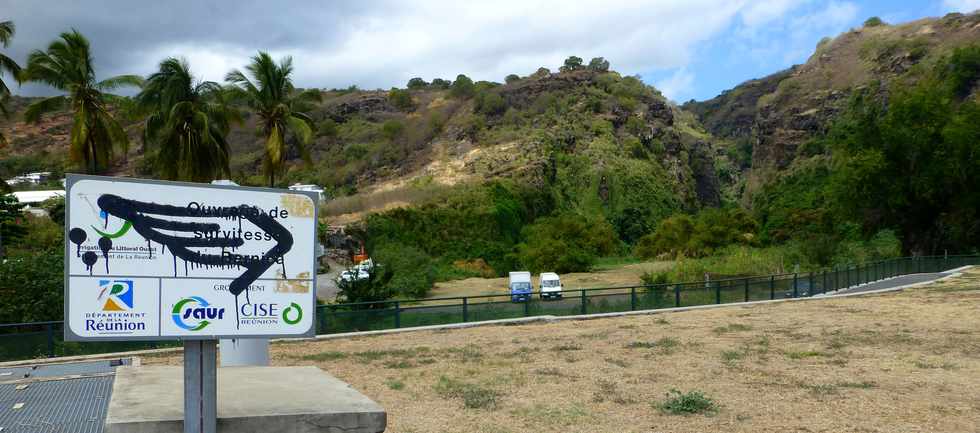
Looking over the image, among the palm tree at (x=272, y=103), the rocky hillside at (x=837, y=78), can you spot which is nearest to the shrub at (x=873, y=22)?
the rocky hillside at (x=837, y=78)

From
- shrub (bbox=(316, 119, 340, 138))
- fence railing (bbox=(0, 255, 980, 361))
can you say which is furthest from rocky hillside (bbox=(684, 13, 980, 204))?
fence railing (bbox=(0, 255, 980, 361))

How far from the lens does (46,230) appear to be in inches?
1700

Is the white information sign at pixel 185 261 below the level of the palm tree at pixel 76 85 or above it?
below

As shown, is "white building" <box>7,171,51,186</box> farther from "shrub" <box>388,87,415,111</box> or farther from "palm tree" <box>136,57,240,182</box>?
"palm tree" <box>136,57,240,182</box>

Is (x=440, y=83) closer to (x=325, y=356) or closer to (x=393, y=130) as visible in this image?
(x=393, y=130)

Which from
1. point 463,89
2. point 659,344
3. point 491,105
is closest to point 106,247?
point 659,344

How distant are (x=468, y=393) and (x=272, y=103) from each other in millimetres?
25523

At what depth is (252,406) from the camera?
663cm

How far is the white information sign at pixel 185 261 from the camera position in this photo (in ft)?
18.5

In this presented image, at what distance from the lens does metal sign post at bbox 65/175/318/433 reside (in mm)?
5648

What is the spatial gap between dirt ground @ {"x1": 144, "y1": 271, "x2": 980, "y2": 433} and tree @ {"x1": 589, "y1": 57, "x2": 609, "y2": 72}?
114 meters

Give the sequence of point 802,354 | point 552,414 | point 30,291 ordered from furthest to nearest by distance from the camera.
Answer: point 30,291
point 802,354
point 552,414

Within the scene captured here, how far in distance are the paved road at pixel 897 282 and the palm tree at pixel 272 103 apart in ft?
81.7

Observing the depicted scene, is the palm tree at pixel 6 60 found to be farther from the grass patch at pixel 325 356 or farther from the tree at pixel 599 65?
the tree at pixel 599 65
